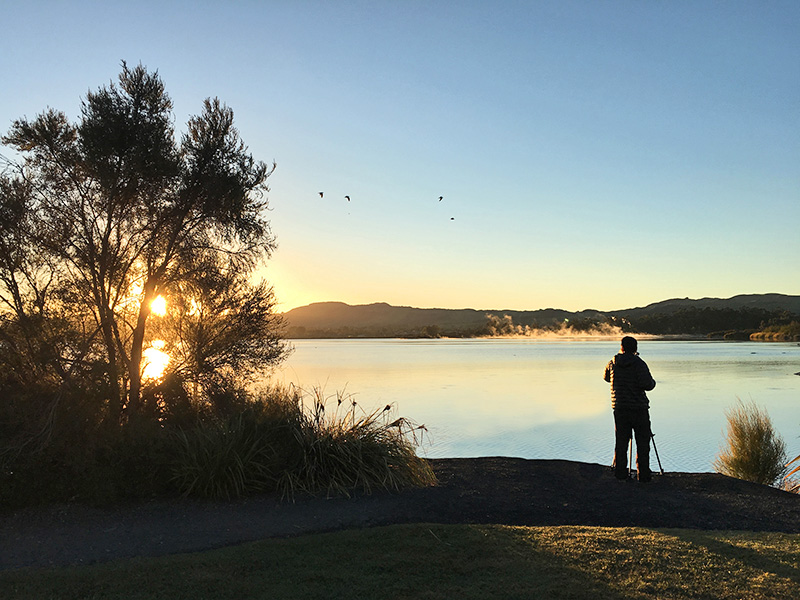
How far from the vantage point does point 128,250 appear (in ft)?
35.0

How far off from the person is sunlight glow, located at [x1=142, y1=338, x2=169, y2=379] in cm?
733

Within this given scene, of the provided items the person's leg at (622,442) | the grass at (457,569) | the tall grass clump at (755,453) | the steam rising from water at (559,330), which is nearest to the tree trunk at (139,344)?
the grass at (457,569)

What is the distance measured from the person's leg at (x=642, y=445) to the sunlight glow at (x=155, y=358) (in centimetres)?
762

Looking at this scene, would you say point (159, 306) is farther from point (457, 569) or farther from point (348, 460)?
point (457, 569)

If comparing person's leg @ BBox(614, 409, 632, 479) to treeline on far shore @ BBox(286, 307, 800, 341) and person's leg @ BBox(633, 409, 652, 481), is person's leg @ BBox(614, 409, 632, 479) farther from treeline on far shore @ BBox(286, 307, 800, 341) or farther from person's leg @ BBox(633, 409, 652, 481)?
treeline on far shore @ BBox(286, 307, 800, 341)

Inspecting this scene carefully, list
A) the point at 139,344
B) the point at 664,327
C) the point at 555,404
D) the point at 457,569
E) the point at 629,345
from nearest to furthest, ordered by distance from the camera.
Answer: the point at 457,569 < the point at 629,345 < the point at 139,344 < the point at 555,404 < the point at 664,327

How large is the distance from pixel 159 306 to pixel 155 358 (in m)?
0.90

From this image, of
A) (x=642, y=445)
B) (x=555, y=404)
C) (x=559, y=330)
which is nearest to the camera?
(x=642, y=445)

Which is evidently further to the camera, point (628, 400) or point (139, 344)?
point (139, 344)

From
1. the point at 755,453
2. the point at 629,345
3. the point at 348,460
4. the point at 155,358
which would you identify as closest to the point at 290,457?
the point at 348,460

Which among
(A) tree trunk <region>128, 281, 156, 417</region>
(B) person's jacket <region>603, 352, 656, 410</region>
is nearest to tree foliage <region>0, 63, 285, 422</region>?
(A) tree trunk <region>128, 281, 156, 417</region>

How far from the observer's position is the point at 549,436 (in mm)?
14297

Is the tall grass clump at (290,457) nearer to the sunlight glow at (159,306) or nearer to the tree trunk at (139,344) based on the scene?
the tree trunk at (139,344)

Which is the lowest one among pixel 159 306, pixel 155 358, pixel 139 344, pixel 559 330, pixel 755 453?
pixel 755 453
